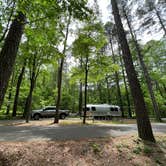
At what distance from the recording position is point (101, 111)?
22.9 metres

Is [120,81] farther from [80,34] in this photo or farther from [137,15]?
[80,34]

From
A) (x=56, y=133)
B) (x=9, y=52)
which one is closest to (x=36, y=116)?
(x=56, y=133)

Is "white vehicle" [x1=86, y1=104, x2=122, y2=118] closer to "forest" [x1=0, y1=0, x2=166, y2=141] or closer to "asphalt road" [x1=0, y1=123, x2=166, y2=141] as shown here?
"forest" [x1=0, y1=0, x2=166, y2=141]

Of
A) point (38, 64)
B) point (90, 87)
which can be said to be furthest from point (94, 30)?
point (90, 87)

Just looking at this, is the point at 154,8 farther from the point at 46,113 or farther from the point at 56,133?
the point at 46,113

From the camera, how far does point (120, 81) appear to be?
98.2ft

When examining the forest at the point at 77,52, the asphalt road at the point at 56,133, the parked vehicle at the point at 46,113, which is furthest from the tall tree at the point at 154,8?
the parked vehicle at the point at 46,113

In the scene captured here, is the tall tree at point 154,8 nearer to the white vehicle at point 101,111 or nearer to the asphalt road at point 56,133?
the asphalt road at point 56,133

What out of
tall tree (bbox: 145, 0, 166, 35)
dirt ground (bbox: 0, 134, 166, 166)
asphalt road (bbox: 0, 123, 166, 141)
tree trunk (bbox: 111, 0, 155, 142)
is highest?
tall tree (bbox: 145, 0, 166, 35)

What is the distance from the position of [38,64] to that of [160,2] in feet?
37.3

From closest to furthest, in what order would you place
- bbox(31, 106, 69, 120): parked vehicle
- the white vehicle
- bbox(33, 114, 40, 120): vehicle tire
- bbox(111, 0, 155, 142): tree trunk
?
bbox(111, 0, 155, 142): tree trunk → bbox(33, 114, 40, 120): vehicle tire → bbox(31, 106, 69, 120): parked vehicle → the white vehicle

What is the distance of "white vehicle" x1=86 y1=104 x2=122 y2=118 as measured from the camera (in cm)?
2247

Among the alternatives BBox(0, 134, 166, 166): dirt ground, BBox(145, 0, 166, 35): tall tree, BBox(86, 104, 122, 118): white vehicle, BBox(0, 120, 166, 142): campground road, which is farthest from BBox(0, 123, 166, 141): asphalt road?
BBox(86, 104, 122, 118): white vehicle

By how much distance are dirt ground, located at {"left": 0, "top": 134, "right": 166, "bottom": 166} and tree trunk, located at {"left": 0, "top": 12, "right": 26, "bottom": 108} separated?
1700 millimetres
